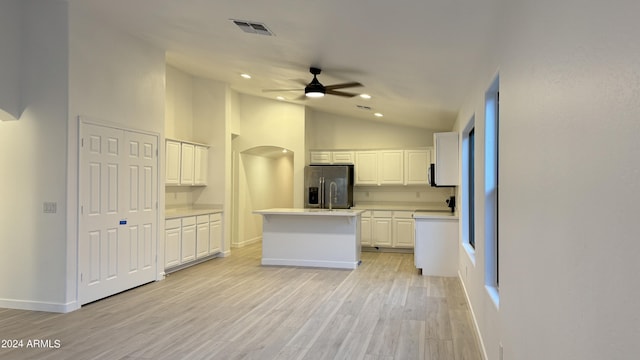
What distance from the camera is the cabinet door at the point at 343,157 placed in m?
9.00

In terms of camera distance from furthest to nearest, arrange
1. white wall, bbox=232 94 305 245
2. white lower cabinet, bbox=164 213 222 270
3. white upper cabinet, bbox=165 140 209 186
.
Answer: white wall, bbox=232 94 305 245 < white upper cabinet, bbox=165 140 209 186 < white lower cabinet, bbox=164 213 222 270

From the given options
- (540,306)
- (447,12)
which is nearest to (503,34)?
(447,12)

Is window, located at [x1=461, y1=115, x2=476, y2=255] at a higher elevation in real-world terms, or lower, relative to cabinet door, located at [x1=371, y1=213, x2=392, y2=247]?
higher

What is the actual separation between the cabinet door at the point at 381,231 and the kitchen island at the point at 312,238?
1.48 meters

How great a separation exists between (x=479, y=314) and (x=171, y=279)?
14.0ft

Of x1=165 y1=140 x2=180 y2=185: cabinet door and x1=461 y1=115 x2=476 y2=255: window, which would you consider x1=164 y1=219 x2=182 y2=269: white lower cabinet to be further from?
x1=461 y1=115 x2=476 y2=255: window

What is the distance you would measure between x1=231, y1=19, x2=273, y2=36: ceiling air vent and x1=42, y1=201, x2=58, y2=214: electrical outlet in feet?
8.91

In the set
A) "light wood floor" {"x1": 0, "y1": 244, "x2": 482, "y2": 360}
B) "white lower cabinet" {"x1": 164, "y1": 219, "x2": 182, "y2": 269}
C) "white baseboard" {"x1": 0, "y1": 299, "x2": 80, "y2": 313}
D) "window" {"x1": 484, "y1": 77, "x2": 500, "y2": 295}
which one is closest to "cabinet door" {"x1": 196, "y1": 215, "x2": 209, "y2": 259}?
"white lower cabinet" {"x1": 164, "y1": 219, "x2": 182, "y2": 269}

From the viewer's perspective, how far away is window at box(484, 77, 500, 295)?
10.7 feet

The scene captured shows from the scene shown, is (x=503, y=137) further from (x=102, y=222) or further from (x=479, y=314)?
(x=102, y=222)

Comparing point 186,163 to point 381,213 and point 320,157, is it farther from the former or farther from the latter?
point 381,213

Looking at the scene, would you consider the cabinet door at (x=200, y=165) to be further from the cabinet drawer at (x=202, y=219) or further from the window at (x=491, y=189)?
the window at (x=491, y=189)

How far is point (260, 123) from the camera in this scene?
8.93m

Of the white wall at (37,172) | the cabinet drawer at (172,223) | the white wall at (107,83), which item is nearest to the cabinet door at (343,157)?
the cabinet drawer at (172,223)
